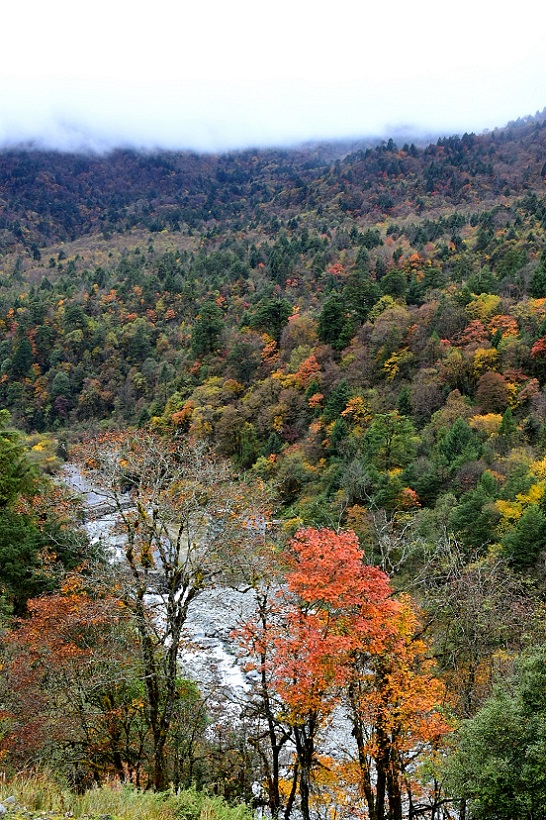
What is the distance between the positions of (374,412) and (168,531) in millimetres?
34116

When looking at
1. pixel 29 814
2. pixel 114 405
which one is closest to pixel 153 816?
Result: pixel 29 814

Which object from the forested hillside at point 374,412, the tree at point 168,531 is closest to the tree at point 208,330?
the forested hillside at point 374,412

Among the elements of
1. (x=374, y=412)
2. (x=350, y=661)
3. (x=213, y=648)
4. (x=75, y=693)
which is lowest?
(x=213, y=648)

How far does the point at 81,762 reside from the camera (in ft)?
40.0

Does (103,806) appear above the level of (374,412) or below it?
below

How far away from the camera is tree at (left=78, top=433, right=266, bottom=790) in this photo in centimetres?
1216

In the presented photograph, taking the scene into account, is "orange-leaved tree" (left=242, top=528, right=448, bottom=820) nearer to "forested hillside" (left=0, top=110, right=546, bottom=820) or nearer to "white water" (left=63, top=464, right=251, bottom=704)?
"forested hillside" (left=0, top=110, right=546, bottom=820)

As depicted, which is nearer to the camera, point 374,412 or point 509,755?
point 509,755

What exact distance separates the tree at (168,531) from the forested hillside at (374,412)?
1.11 ft

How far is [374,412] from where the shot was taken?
45188 mm

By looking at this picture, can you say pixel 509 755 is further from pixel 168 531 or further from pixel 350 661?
pixel 168 531

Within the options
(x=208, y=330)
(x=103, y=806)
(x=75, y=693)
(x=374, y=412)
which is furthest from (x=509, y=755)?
(x=208, y=330)

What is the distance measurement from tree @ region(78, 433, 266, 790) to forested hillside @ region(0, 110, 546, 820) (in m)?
0.34

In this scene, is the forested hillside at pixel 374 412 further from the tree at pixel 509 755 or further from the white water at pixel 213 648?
the white water at pixel 213 648
